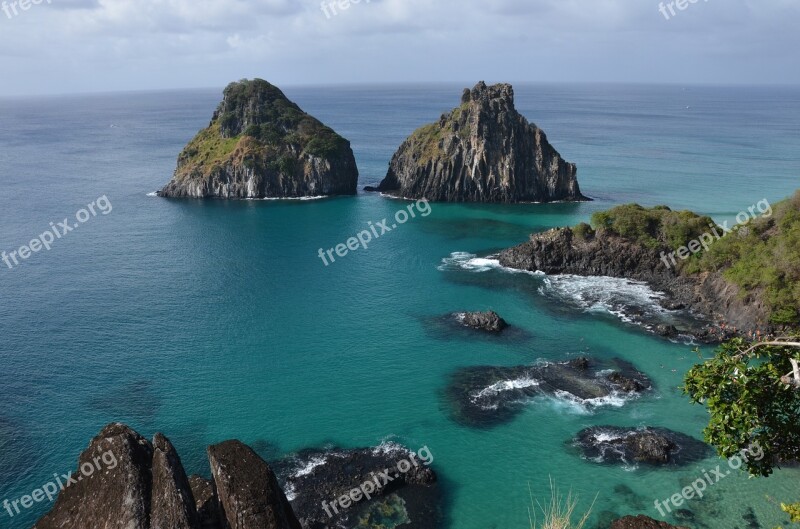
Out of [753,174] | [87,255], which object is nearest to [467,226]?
[87,255]

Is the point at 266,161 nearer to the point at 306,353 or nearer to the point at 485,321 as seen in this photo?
the point at 306,353

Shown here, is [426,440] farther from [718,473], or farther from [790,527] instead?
[790,527]

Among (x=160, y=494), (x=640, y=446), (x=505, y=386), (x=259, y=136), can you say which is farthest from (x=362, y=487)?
(x=259, y=136)

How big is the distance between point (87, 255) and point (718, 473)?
98.1 m

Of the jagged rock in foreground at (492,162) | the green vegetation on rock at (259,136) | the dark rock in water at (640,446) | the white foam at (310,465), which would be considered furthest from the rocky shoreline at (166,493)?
the green vegetation on rock at (259,136)

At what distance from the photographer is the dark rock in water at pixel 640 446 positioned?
48656mm

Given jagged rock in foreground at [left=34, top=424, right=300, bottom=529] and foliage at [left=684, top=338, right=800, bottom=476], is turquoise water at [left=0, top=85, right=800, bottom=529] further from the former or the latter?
jagged rock in foreground at [left=34, top=424, right=300, bottom=529]

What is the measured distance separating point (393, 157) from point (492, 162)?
26.9 m

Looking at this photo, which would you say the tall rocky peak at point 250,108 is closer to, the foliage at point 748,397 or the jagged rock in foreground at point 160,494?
the jagged rock in foreground at point 160,494

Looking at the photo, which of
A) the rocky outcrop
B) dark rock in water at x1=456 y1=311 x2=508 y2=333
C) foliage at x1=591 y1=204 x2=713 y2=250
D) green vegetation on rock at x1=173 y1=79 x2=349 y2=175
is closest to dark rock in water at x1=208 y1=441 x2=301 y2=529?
dark rock in water at x1=456 y1=311 x2=508 y2=333

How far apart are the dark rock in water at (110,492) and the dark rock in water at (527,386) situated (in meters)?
36.2

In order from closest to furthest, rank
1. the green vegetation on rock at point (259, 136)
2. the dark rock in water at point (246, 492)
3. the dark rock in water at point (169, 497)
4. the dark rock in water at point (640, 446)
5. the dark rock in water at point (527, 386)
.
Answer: the dark rock in water at point (246, 492), the dark rock in water at point (169, 497), the dark rock in water at point (640, 446), the dark rock in water at point (527, 386), the green vegetation on rock at point (259, 136)

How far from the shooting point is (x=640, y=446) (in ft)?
163

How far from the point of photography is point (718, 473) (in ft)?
153
